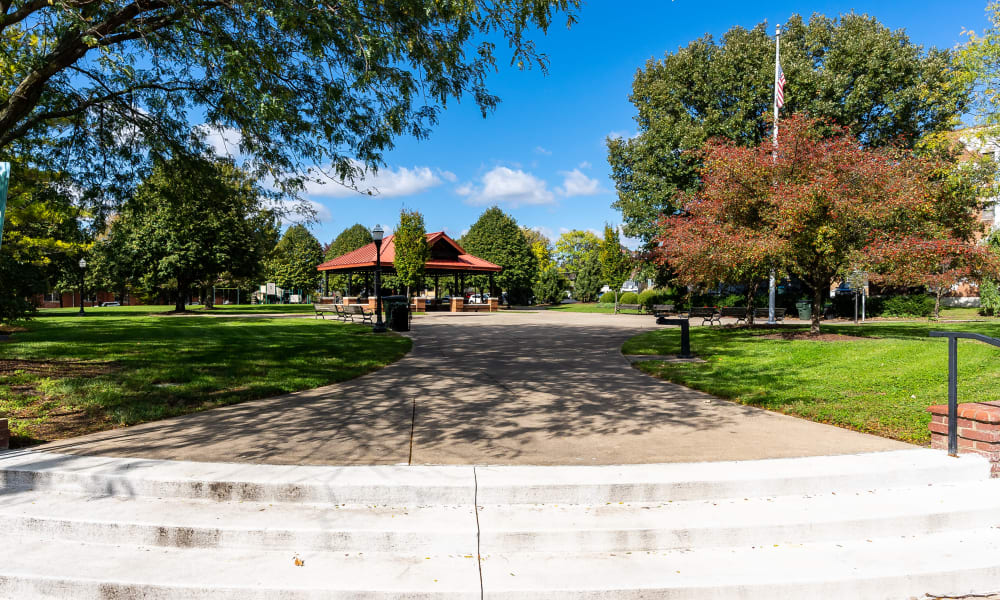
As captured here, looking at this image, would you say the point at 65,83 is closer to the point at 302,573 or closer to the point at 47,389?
the point at 47,389

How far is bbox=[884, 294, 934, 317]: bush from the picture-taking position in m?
26.7

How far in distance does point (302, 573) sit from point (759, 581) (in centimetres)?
271

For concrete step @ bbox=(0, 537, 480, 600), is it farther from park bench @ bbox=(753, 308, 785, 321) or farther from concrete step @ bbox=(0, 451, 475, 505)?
park bench @ bbox=(753, 308, 785, 321)

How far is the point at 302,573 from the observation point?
127 inches

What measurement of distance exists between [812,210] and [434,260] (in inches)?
1006

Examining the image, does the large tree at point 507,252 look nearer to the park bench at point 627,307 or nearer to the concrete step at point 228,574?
the park bench at point 627,307

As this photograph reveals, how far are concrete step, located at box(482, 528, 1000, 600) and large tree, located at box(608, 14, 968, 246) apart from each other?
21562 mm

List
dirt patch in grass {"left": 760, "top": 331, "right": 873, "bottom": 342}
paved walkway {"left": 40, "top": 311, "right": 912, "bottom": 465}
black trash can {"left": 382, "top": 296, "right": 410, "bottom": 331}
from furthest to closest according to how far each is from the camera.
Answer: black trash can {"left": 382, "top": 296, "right": 410, "bottom": 331} < dirt patch in grass {"left": 760, "top": 331, "right": 873, "bottom": 342} < paved walkway {"left": 40, "top": 311, "right": 912, "bottom": 465}

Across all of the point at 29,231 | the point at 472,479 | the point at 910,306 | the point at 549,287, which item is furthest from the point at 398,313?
the point at 549,287

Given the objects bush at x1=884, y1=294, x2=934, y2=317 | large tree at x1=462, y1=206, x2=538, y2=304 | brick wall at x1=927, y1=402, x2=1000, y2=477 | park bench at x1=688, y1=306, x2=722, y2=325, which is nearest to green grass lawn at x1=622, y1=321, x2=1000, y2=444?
brick wall at x1=927, y1=402, x2=1000, y2=477

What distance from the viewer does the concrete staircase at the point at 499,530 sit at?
10.5 feet

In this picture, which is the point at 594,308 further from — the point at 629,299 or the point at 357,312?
the point at 357,312

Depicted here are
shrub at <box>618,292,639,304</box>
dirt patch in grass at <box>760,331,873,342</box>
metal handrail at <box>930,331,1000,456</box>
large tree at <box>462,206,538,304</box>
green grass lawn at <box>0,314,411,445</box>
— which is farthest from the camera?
large tree at <box>462,206,538,304</box>

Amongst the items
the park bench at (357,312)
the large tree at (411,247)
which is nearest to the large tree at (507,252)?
the large tree at (411,247)
